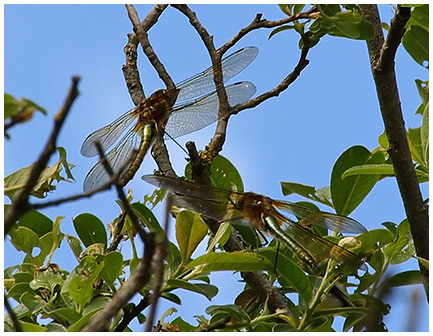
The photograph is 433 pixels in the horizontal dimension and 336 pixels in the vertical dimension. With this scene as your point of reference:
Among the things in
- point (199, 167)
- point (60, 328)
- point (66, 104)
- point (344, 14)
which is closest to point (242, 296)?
point (199, 167)

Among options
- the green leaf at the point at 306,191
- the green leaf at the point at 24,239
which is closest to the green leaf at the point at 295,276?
the green leaf at the point at 306,191

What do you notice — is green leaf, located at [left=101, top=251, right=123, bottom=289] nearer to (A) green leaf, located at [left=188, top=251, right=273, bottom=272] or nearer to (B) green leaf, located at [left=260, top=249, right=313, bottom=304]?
(A) green leaf, located at [left=188, top=251, right=273, bottom=272]

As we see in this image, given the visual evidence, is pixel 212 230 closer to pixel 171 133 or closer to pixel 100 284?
pixel 100 284

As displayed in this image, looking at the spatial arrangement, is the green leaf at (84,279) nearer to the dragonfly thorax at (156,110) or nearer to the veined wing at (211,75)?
the dragonfly thorax at (156,110)

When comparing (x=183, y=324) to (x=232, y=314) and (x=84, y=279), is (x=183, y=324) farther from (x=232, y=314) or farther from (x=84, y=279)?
(x=84, y=279)

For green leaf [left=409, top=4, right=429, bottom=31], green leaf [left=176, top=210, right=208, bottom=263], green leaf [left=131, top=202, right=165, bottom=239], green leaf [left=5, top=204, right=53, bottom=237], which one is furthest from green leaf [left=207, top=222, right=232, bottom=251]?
green leaf [left=409, top=4, right=429, bottom=31]
